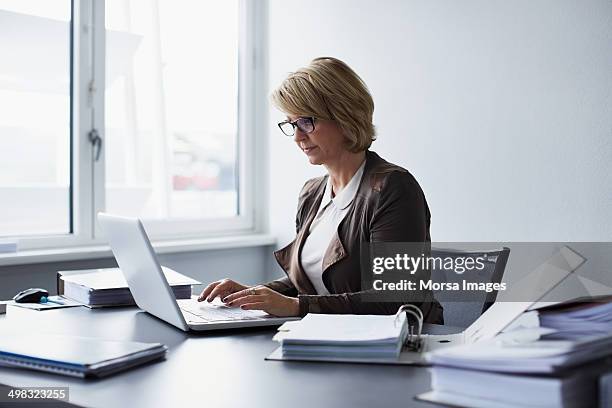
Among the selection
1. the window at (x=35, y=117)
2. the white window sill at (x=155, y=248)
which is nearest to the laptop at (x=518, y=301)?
the white window sill at (x=155, y=248)

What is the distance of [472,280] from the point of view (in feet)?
6.62

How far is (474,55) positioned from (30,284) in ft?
6.05

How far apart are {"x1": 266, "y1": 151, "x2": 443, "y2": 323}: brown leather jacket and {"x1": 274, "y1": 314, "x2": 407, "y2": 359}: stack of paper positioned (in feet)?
1.38

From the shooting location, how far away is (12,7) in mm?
2760

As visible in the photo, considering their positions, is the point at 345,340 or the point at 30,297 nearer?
the point at 345,340

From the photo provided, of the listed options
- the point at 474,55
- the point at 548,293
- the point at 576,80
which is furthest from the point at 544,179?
the point at 548,293

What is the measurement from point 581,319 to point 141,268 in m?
0.90

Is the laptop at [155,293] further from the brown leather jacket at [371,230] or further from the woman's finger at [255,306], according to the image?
the brown leather jacket at [371,230]

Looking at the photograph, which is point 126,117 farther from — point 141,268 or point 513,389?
point 513,389

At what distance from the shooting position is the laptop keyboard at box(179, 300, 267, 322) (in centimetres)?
160

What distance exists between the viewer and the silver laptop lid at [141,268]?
1.52m

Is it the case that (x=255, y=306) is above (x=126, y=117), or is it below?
below

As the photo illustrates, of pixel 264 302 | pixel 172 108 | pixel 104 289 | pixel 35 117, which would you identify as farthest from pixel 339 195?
pixel 172 108

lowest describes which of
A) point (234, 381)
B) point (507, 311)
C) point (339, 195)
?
point (234, 381)
